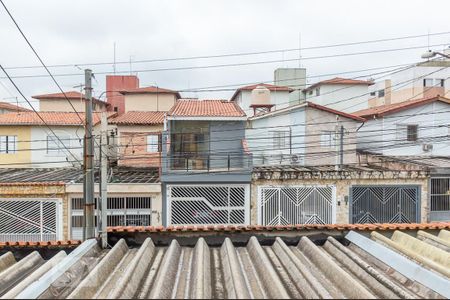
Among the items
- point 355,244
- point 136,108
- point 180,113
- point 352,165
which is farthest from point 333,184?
point 136,108

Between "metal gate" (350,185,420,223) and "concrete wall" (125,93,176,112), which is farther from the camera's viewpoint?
"concrete wall" (125,93,176,112)

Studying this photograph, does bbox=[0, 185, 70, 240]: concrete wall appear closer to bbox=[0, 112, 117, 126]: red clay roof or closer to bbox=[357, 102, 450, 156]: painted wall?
bbox=[0, 112, 117, 126]: red clay roof

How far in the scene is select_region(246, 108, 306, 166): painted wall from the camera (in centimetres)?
2383

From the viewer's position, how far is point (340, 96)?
38156 mm

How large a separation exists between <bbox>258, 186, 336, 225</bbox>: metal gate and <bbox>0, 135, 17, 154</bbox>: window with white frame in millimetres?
16656

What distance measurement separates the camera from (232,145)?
66.2 feet

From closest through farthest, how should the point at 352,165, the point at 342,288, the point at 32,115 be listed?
the point at 342,288, the point at 352,165, the point at 32,115

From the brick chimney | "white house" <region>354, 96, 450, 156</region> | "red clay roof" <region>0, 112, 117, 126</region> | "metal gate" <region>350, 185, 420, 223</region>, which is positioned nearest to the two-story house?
"metal gate" <region>350, 185, 420, 223</region>

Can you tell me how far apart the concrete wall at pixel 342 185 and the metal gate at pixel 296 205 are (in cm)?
20

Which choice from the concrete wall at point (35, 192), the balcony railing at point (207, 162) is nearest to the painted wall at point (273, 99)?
the balcony railing at point (207, 162)

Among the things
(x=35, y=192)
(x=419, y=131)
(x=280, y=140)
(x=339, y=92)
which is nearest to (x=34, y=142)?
(x=35, y=192)

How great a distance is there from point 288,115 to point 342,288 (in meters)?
20.6

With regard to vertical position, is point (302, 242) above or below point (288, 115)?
below

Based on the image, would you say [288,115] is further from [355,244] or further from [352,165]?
[355,244]
